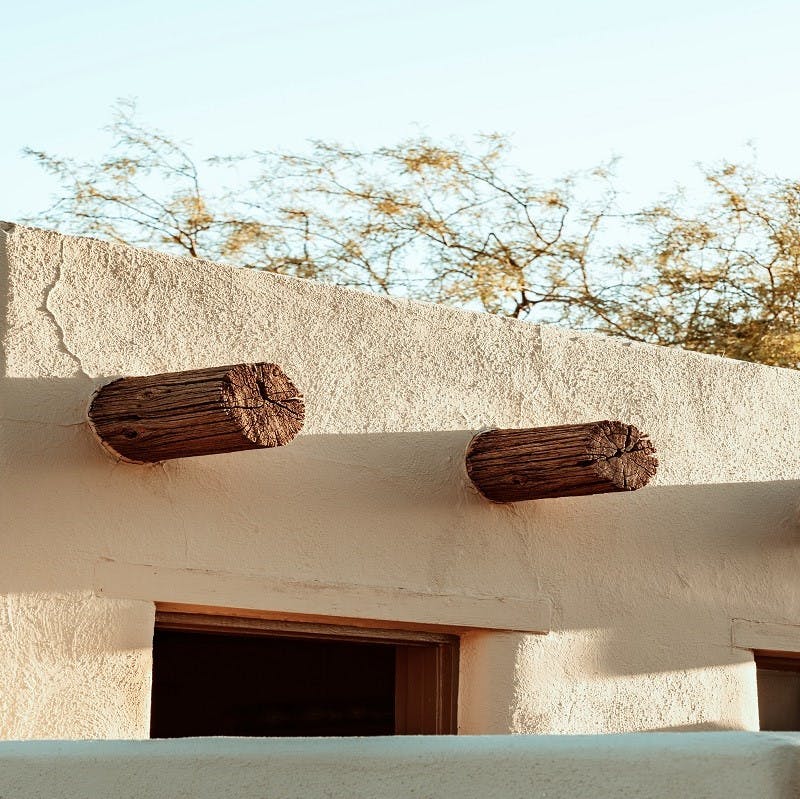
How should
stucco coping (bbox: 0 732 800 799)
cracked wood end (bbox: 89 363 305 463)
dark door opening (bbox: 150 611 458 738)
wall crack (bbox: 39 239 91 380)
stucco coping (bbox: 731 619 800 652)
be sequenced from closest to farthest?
stucco coping (bbox: 0 732 800 799) → cracked wood end (bbox: 89 363 305 463) → wall crack (bbox: 39 239 91 380) → stucco coping (bbox: 731 619 800 652) → dark door opening (bbox: 150 611 458 738)

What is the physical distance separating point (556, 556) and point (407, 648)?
0.75 m

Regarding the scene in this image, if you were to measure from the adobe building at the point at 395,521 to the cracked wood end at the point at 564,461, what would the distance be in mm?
193

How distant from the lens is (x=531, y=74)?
14672 millimetres

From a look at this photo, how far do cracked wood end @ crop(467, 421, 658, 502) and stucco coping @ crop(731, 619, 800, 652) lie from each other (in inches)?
60.1

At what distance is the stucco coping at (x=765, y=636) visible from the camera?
21.2 ft

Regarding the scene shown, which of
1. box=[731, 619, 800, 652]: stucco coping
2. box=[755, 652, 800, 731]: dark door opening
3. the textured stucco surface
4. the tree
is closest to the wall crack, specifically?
the textured stucco surface

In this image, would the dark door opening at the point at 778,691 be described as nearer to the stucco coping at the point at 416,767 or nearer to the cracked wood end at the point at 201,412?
the cracked wood end at the point at 201,412

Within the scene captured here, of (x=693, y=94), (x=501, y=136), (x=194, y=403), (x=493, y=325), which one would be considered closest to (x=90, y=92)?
(x=501, y=136)

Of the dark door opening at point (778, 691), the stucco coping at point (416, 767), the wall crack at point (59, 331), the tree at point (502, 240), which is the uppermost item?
the tree at point (502, 240)

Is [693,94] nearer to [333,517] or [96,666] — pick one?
[333,517]

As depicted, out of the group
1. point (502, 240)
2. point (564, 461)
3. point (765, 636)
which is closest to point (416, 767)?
point (564, 461)

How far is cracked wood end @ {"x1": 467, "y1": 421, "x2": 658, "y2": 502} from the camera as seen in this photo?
5.18m

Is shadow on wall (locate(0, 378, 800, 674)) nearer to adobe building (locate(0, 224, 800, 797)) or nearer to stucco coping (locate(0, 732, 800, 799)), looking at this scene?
adobe building (locate(0, 224, 800, 797))

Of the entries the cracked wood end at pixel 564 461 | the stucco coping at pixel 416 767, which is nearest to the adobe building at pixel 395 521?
the cracked wood end at pixel 564 461
